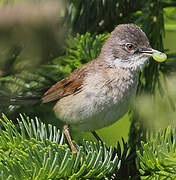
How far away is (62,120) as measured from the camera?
10.6 feet

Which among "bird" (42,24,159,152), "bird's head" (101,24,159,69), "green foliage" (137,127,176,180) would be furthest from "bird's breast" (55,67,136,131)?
"green foliage" (137,127,176,180)

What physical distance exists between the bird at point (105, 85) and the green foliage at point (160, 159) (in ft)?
2.57

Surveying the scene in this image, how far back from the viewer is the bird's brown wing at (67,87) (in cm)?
303

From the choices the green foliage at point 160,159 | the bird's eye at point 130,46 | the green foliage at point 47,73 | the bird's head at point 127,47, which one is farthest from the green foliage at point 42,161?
the bird's eye at point 130,46

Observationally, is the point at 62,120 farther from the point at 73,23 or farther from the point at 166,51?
the point at 166,51

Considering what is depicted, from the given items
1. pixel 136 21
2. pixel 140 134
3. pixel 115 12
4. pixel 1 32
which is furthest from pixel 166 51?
pixel 1 32

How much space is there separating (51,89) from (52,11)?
73cm

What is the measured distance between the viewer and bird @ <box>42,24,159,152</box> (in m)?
2.84

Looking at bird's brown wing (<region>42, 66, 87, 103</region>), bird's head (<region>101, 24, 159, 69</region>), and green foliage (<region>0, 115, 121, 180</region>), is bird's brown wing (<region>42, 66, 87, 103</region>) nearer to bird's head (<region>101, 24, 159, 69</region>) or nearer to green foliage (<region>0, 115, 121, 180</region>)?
bird's head (<region>101, 24, 159, 69</region>)

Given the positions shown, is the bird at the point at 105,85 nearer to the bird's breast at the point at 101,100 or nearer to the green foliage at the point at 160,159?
the bird's breast at the point at 101,100

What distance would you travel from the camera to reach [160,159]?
6.57ft

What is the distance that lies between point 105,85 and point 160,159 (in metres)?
1.02

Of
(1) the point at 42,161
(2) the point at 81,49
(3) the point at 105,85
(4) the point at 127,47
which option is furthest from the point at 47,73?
(1) the point at 42,161

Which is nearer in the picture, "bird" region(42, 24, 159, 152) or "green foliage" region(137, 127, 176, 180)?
"green foliage" region(137, 127, 176, 180)
